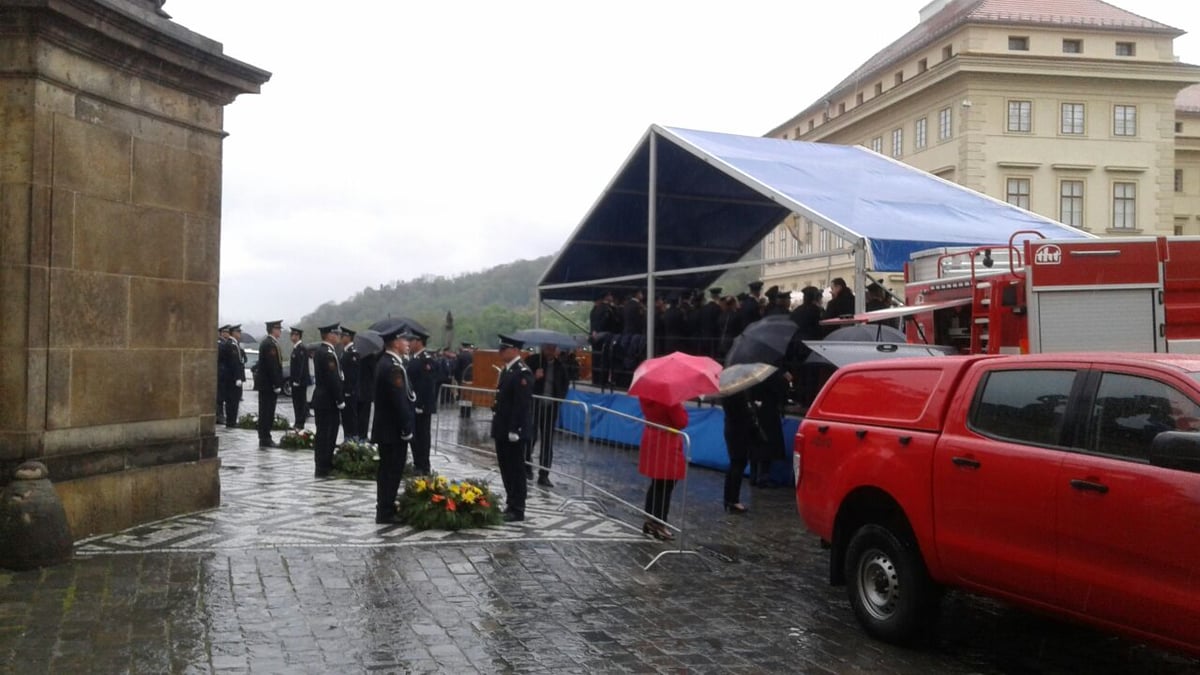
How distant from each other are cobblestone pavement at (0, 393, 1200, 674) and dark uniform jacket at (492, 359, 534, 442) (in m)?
1.13

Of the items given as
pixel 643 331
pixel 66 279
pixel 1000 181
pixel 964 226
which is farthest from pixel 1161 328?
pixel 1000 181

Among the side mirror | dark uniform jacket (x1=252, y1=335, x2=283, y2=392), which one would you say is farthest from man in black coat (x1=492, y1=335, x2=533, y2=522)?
dark uniform jacket (x1=252, y1=335, x2=283, y2=392)

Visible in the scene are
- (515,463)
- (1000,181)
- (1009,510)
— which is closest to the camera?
(1009,510)

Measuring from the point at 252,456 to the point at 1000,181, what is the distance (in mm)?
47679

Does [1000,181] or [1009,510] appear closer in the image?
[1009,510]

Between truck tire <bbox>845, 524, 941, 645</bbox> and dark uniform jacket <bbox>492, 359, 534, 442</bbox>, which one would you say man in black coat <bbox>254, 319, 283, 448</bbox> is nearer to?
dark uniform jacket <bbox>492, 359, 534, 442</bbox>

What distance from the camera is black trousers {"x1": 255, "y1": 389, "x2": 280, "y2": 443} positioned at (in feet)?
58.1

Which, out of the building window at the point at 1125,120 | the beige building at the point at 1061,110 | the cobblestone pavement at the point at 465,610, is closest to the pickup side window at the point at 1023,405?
the cobblestone pavement at the point at 465,610

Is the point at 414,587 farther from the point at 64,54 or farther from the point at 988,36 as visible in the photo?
the point at 988,36

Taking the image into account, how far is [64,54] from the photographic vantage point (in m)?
8.80

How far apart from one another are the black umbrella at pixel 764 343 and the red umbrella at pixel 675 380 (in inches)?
49.0

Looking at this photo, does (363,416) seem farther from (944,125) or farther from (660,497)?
(944,125)

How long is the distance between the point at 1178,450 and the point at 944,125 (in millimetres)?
55156

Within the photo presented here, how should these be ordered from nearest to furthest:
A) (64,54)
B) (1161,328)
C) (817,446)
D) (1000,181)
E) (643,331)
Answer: (817,446), (64,54), (1161,328), (643,331), (1000,181)
